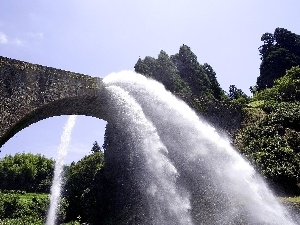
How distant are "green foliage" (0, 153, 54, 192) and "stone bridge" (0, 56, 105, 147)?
172 feet

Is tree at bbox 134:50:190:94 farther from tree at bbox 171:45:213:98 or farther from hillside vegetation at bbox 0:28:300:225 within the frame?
tree at bbox 171:45:213:98

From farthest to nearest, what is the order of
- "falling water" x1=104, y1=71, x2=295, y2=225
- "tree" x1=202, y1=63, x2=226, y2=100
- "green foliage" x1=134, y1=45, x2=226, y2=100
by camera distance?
"tree" x1=202, y1=63, x2=226, y2=100 < "green foliage" x1=134, y1=45, x2=226, y2=100 < "falling water" x1=104, y1=71, x2=295, y2=225

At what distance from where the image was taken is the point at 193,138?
59.2 ft

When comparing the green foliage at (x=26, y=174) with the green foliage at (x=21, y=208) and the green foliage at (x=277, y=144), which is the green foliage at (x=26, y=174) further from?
the green foliage at (x=277, y=144)

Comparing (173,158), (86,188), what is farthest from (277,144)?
(86,188)

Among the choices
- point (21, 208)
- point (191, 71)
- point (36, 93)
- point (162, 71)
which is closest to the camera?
point (36, 93)

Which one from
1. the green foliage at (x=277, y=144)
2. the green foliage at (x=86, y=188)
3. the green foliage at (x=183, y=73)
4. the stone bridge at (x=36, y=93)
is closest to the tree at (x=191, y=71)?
the green foliage at (x=183, y=73)

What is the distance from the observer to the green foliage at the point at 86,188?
69.6 feet

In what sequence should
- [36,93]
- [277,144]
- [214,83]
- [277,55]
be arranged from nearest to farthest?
[36,93] → [277,144] → [214,83] → [277,55]

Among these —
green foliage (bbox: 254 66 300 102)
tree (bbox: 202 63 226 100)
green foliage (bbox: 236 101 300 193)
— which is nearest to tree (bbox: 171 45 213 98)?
tree (bbox: 202 63 226 100)

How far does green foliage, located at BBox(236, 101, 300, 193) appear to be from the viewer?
1677 centimetres

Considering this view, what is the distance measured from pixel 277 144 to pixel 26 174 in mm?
58784

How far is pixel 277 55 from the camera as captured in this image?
5181 centimetres

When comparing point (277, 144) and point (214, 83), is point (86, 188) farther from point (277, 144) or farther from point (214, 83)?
point (214, 83)
